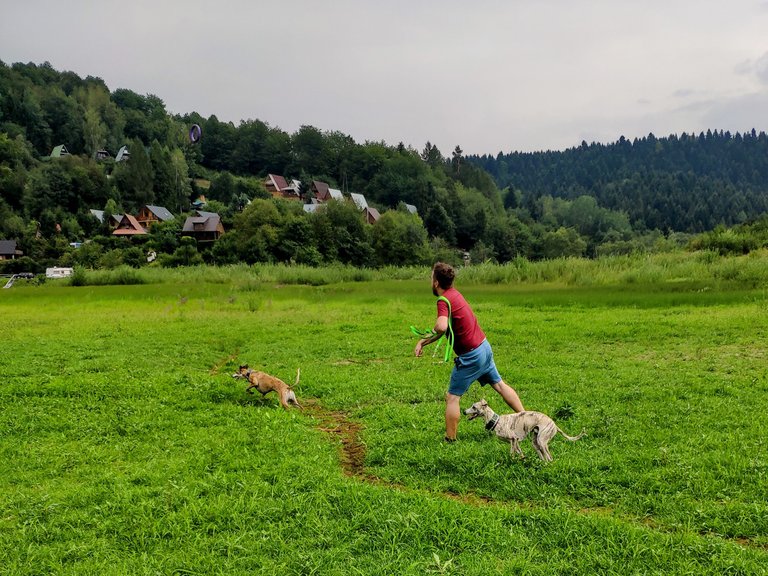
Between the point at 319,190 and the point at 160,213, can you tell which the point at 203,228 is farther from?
the point at 319,190

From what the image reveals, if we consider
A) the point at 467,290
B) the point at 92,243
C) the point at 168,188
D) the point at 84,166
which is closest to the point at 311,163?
the point at 168,188

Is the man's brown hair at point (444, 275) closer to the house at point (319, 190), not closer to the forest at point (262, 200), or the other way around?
the forest at point (262, 200)

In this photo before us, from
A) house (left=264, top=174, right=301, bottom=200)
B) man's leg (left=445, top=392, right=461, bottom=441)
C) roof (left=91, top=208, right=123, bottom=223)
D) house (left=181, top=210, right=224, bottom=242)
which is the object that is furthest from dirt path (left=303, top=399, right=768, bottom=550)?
house (left=264, top=174, right=301, bottom=200)

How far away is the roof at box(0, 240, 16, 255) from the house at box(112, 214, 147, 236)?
12.0 meters

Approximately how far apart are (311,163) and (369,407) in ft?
418

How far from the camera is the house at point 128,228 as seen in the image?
7288 centimetres

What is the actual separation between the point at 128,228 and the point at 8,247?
1455 centimetres

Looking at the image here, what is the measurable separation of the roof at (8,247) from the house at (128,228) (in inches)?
474

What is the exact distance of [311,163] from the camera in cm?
13088

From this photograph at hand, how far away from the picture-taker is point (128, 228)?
2911 inches

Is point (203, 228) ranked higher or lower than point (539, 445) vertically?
higher

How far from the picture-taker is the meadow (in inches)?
189

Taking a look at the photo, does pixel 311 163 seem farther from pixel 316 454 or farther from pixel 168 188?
pixel 316 454

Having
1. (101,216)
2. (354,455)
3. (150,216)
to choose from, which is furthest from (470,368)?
(101,216)
